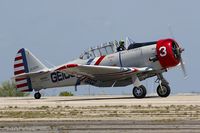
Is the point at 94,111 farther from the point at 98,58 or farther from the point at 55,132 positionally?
the point at 98,58

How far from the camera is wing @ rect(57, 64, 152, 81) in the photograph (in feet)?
112

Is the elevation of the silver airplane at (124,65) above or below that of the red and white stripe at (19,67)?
below

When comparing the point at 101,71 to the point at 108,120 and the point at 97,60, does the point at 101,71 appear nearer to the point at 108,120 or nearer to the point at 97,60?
the point at 97,60

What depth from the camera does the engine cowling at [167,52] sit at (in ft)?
110

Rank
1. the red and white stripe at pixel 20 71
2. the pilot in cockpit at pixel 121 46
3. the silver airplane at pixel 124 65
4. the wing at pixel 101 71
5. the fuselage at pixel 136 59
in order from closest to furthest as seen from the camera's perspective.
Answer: the fuselage at pixel 136 59 < the silver airplane at pixel 124 65 < the wing at pixel 101 71 < the pilot in cockpit at pixel 121 46 < the red and white stripe at pixel 20 71

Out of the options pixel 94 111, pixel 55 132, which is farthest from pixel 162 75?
pixel 55 132

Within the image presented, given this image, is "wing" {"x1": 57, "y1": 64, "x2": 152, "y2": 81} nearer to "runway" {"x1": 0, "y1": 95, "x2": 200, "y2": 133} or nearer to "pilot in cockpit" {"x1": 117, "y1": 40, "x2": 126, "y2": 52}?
"pilot in cockpit" {"x1": 117, "y1": 40, "x2": 126, "y2": 52}

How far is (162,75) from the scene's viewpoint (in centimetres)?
3503

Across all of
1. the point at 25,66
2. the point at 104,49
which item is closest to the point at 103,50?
the point at 104,49

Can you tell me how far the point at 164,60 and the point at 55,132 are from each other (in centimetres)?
1907

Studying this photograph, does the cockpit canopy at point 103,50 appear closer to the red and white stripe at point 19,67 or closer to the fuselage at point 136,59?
the fuselage at point 136,59

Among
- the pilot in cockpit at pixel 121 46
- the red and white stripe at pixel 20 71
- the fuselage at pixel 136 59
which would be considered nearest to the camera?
the fuselage at pixel 136 59

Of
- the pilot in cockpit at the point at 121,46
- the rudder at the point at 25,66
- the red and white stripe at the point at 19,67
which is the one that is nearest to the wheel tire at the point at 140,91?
the pilot in cockpit at the point at 121,46

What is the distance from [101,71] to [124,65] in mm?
1371
